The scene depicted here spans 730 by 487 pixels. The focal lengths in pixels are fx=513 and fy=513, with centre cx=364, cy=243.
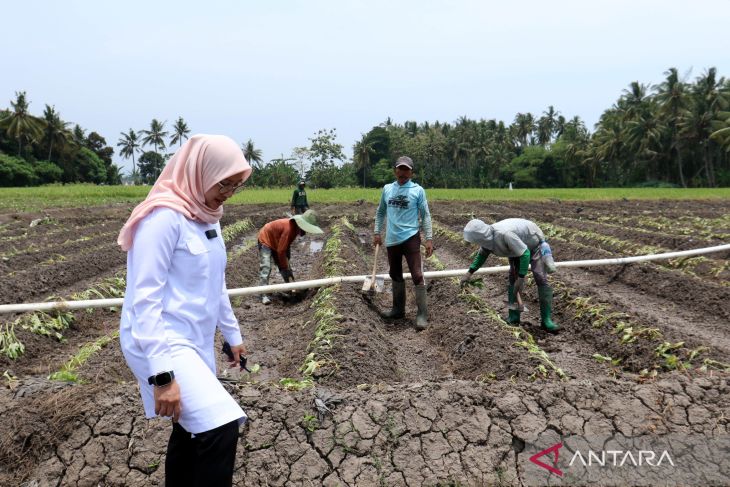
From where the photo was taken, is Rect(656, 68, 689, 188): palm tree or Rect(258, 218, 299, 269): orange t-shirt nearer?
Rect(258, 218, 299, 269): orange t-shirt

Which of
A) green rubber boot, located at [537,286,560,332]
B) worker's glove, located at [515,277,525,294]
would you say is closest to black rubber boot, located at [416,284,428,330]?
worker's glove, located at [515,277,525,294]

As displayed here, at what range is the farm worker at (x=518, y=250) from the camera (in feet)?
18.4

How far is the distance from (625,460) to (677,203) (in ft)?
79.3

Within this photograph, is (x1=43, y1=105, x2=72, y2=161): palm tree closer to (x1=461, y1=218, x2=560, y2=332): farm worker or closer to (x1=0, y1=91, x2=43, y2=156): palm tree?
(x1=0, y1=91, x2=43, y2=156): palm tree

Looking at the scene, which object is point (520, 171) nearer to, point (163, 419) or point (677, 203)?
point (677, 203)

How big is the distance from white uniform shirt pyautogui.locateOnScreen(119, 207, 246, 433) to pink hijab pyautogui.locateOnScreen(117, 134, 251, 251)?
0.21ft

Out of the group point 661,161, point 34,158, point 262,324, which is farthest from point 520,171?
point 262,324

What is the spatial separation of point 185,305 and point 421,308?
187 inches

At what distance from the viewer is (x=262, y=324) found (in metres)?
6.82

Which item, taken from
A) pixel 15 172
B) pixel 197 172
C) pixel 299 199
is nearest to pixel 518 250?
pixel 197 172

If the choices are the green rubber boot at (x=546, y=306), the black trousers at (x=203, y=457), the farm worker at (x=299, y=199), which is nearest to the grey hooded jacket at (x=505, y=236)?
the green rubber boot at (x=546, y=306)

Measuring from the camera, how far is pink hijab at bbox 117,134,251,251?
1.93m

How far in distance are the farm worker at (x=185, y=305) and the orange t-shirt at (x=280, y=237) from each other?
5.28 m

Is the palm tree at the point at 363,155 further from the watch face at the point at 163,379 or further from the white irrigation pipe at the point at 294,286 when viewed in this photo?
the watch face at the point at 163,379
